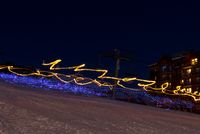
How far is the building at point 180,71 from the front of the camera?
89.6 m

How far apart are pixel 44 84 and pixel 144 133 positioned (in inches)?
463

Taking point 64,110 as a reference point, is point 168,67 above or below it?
above

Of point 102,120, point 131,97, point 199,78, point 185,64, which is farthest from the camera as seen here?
point 185,64

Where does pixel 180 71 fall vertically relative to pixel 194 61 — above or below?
below

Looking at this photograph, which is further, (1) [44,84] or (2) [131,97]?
(2) [131,97]

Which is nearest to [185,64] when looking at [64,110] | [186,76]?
[186,76]

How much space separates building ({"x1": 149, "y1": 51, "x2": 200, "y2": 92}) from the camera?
89625mm

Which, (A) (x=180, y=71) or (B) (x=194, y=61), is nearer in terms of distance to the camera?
(B) (x=194, y=61)

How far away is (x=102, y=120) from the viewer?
7.45 metres

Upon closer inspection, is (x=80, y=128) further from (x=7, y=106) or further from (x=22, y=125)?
(x=7, y=106)

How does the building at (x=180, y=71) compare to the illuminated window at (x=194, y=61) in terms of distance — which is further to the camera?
the illuminated window at (x=194, y=61)

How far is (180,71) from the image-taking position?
96250 mm

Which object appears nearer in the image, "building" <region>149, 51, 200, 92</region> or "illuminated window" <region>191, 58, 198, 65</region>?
"building" <region>149, 51, 200, 92</region>

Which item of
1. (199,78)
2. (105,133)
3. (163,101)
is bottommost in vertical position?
(105,133)
